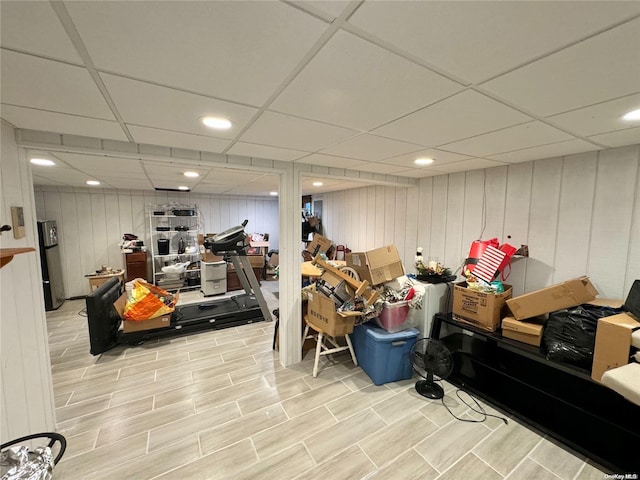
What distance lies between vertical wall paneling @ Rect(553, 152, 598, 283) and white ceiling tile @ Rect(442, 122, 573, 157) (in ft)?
2.26

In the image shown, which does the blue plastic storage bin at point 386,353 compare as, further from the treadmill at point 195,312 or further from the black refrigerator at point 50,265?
the black refrigerator at point 50,265

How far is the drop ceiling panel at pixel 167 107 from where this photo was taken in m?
1.14

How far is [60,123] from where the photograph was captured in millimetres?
1587

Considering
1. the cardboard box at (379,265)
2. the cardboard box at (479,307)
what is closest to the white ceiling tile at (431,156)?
the cardboard box at (379,265)

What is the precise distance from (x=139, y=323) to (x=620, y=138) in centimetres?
495

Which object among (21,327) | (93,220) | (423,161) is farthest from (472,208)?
(93,220)

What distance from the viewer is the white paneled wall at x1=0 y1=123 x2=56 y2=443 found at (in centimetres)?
143

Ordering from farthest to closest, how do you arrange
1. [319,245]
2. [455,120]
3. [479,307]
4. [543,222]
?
[319,245], [543,222], [479,307], [455,120]

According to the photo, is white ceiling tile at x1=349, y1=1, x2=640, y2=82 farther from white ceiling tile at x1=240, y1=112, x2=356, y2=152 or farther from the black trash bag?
the black trash bag

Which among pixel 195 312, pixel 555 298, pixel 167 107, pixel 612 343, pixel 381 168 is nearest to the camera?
pixel 167 107

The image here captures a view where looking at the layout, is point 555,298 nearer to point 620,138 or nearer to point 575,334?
point 575,334

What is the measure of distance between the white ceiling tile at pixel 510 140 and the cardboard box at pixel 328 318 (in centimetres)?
173

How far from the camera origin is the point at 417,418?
2.11 meters

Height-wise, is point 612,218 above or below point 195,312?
above
